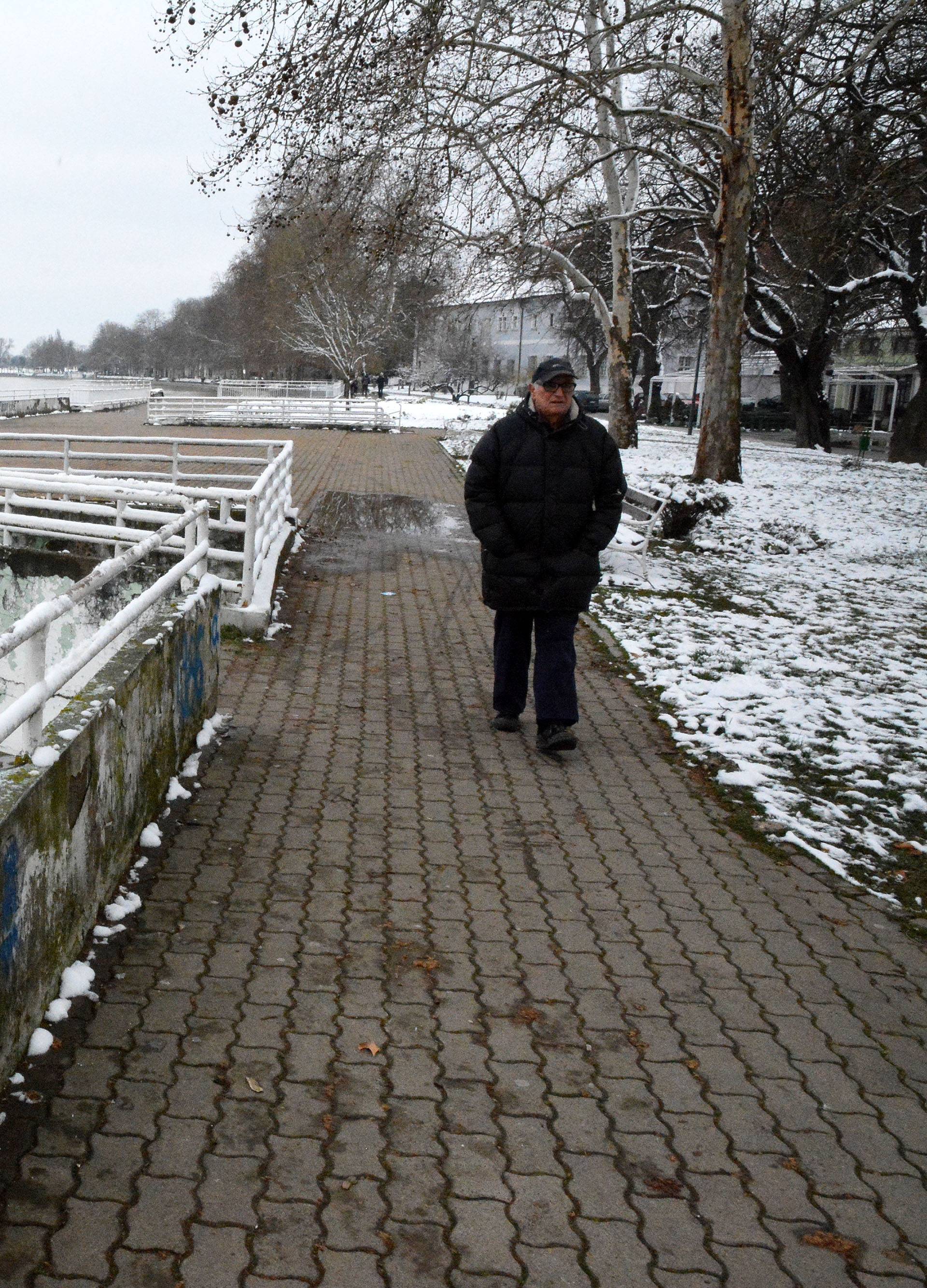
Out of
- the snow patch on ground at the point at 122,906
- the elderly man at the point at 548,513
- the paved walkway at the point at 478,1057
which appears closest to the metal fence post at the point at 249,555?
the paved walkway at the point at 478,1057

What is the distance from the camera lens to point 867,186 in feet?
45.8

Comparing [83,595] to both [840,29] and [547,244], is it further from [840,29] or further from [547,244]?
[547,244]

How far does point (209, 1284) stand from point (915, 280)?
2914 centimetres

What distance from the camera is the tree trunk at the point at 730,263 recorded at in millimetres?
15766

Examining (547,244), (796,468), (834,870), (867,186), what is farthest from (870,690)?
(796,468)

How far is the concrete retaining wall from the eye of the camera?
9.62ft

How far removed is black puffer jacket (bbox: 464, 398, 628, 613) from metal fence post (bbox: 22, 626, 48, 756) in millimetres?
2664

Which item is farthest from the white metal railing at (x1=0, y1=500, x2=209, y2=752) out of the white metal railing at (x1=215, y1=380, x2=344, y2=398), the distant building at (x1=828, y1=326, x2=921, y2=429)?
the white metal railing at (x1=215, y1=380, x2=344, y2=398)

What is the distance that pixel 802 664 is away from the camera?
331 inches

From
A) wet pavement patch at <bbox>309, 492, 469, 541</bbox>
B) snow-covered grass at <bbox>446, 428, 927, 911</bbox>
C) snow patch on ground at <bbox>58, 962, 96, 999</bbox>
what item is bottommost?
snow-covered grass at <bbox>446, 428, 927, 911</bbox>

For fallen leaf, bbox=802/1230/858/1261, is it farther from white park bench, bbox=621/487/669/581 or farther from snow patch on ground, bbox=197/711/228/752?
white park bench, bbox=621/487/669/581

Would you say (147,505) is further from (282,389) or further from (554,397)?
(282,389)

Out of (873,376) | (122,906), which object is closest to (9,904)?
(122,906)

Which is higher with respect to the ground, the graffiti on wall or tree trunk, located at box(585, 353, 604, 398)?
tree trunk, located at box(585, 353, 604, 398)
